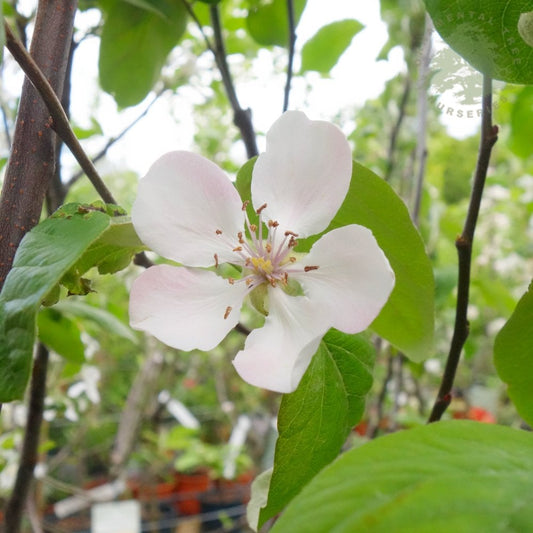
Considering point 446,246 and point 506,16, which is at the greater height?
point 446,246

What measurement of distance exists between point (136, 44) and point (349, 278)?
0.37 m

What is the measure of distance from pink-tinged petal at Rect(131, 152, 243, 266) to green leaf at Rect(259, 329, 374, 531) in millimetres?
85

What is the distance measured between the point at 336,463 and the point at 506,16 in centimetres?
22

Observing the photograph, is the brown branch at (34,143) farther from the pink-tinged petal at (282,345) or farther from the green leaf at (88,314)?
the green leaf at (88,314)

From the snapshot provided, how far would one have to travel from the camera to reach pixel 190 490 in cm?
223

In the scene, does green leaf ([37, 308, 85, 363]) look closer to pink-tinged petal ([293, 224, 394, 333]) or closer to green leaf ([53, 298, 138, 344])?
green leaf ([53, 298, 138, 344])

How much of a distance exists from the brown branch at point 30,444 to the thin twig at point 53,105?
0.38 m

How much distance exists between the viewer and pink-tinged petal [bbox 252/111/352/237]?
291 mm

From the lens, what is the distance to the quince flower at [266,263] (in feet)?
0.93

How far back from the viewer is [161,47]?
56cm

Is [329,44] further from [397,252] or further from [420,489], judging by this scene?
[420,489]

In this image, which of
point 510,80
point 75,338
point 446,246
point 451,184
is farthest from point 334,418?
point 451,184

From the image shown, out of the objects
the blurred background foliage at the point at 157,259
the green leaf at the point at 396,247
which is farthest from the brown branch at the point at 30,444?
the green leaf at the point at 396,247

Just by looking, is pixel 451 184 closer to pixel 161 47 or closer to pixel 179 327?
pixel 161 47
